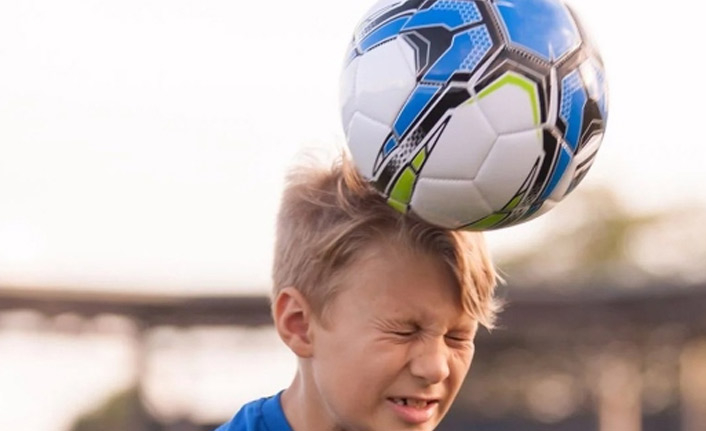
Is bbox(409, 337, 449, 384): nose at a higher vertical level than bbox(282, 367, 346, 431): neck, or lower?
higher

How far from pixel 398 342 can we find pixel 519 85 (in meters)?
1.02

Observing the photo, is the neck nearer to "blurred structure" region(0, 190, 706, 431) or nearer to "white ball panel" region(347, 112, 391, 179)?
"white ball panel" region(347, 112, 391, 179)

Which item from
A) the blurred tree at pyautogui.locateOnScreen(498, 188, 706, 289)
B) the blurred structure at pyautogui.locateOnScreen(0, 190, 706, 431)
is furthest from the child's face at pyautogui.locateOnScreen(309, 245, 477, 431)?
the blurred tree at pyautogui.locateOnScreen(498, 188, 706, 289)

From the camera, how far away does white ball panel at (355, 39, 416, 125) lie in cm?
392

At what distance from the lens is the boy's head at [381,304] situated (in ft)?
14.7

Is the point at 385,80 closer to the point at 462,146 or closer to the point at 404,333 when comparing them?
the point at 462,146

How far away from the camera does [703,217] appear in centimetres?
5703

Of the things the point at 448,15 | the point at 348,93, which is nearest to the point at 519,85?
the point at 448,15

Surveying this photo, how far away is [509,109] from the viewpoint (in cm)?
389

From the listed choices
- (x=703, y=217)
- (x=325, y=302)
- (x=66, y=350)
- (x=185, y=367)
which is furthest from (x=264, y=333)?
(x=703, y=217)

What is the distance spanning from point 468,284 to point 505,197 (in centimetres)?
61

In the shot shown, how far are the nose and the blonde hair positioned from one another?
17 centimetres

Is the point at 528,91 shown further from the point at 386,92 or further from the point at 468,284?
the point at 468,284

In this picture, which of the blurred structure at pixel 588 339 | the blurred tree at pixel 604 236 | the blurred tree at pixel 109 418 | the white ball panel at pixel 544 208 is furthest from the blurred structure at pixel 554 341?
the blurred tree at pixel 604 236
